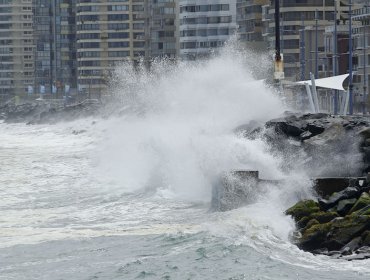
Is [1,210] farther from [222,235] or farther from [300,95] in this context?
[300,95]

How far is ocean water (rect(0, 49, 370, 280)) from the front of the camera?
2330 cm

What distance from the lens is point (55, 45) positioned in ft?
578

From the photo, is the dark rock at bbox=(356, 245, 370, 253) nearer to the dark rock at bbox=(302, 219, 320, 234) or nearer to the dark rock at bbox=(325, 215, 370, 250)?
the dark rock at bbox=(325, 215, 370, 250)

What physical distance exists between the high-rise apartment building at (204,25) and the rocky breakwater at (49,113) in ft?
37.4

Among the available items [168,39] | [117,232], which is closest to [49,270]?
[117,232]

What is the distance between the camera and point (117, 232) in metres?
28.5

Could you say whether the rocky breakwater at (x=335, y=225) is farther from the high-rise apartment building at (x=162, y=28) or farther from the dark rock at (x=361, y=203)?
the high-rise apartment building at (x=162, y=28)

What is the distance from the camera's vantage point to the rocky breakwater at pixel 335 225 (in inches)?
940

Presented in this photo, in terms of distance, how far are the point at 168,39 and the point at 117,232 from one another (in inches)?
4606

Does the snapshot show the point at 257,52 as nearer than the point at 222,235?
No

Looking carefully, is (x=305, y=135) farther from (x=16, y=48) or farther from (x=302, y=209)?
(x=16, y=48)

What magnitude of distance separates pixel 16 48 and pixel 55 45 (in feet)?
33.3

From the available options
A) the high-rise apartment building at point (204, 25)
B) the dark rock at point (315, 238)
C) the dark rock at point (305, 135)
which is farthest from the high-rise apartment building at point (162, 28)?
the dark rock at point (315, 238)

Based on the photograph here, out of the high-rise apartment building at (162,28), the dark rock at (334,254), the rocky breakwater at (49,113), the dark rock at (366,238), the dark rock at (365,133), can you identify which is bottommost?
the rocky breakwater at (49,113)
